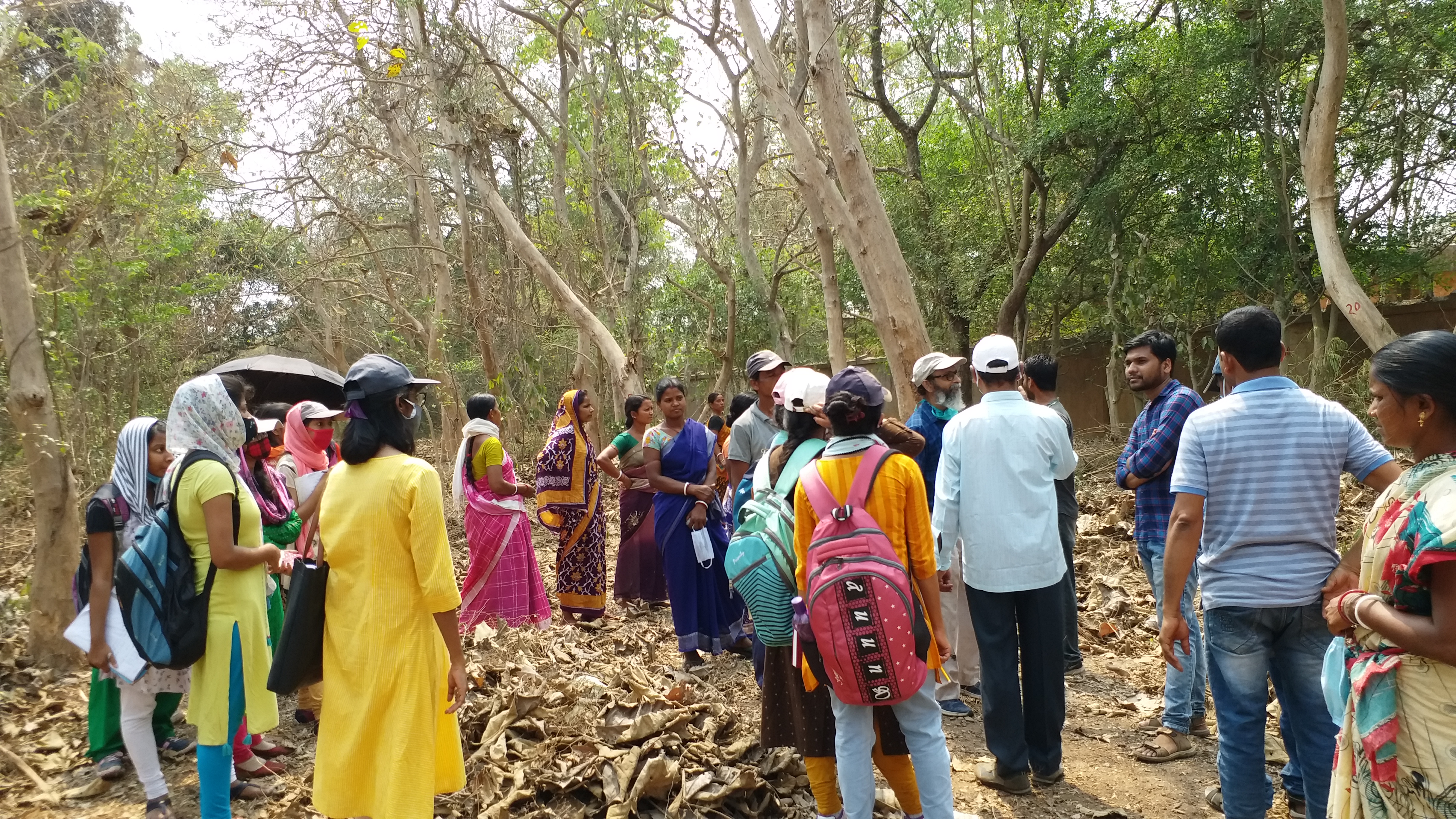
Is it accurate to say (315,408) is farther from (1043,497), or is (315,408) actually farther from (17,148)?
(17,148)

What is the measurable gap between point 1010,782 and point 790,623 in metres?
1.44

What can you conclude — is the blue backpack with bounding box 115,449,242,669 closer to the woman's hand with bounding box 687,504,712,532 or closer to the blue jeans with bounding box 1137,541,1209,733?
the woman's hand with bounding box 687,504,712,532

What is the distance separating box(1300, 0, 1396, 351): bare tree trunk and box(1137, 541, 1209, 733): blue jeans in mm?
5477

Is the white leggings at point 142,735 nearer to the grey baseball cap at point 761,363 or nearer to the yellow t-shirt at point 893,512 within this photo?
the yellow t-shirt at point 893,512

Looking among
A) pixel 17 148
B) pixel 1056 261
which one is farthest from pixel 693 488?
pixel 1056 261

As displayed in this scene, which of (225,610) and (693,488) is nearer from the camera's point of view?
(225,610)

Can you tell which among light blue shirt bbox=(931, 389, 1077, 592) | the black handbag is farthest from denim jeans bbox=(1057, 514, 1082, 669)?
the black handbag

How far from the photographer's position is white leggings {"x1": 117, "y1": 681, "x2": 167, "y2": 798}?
3395 mm

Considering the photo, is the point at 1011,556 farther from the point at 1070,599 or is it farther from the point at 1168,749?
the point at 1070,599

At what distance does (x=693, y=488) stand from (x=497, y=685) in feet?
5.89

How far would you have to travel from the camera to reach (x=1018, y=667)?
373 centimetres

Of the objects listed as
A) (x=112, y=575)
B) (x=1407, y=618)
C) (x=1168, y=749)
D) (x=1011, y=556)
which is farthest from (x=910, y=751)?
(x=112, y=575)

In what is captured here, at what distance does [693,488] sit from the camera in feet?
18.9

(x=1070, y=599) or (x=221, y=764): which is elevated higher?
(x=221, y=764)
